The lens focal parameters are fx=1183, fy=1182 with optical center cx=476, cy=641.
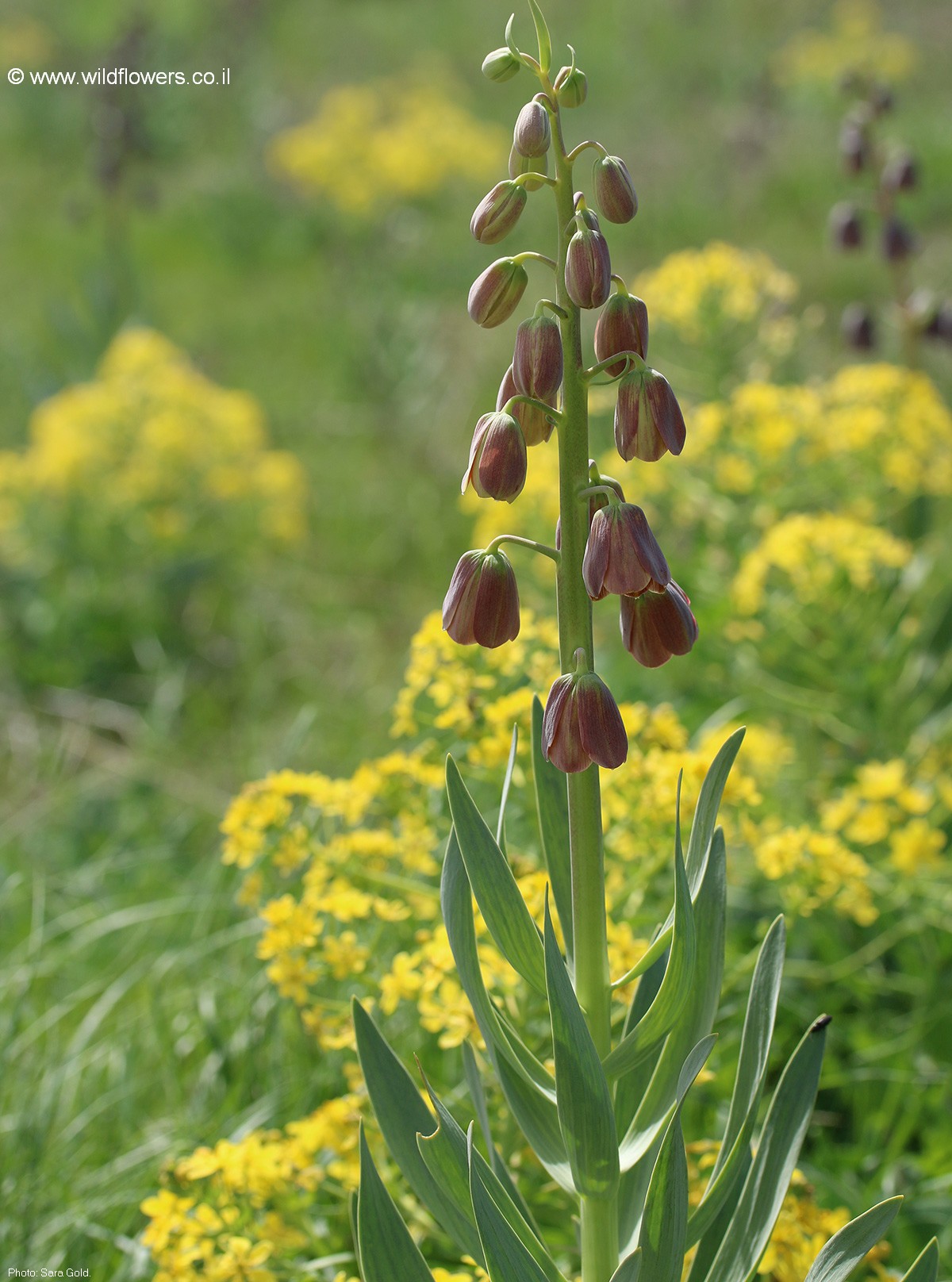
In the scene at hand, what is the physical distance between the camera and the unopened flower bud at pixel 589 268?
3.26ft

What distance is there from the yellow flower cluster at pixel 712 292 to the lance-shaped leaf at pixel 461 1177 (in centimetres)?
246

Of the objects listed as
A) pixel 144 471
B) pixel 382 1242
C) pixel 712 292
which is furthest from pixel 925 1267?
pixel 144 471

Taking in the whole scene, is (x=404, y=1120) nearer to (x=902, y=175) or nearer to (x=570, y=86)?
(x=570, y=86)

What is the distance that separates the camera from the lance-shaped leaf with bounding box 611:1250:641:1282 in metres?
1.01

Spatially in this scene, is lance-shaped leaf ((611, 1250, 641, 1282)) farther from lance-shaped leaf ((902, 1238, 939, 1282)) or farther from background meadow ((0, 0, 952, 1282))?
background meadow ((0, 0, 952, 1282))

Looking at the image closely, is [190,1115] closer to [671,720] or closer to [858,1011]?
[671,720]

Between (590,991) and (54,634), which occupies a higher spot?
(54,634)

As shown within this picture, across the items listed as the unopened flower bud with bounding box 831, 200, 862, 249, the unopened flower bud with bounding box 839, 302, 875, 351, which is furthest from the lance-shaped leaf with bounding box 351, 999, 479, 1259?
the unopened flower bud with bounding box 831, 200, 862, 249

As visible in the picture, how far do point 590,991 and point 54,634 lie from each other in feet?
10.5

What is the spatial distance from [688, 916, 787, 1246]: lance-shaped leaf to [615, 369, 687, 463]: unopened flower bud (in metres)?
0.51

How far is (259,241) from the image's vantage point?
29.5ft

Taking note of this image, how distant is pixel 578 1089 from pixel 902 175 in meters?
2.77

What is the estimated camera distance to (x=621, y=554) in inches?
39.0

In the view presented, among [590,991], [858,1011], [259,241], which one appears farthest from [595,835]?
[259,241]
